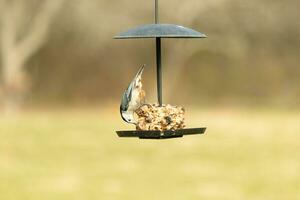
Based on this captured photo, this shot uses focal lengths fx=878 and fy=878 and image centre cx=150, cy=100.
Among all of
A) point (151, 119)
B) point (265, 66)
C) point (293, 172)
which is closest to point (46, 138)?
point (293, 172)

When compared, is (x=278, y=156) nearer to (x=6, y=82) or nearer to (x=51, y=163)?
(x=51, y=163)

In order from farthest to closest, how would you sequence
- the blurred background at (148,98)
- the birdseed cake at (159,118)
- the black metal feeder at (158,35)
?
the blurred background at (148,98), the birdseed cake at (159,118), the black metal feeder at (158,35)

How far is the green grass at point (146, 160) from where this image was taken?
1446cm

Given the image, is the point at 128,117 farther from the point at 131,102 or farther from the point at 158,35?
the point at 158,35

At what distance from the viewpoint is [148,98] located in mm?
Answer: 26922

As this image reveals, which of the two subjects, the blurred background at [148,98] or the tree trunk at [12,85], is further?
the tree trunk at [12,85]

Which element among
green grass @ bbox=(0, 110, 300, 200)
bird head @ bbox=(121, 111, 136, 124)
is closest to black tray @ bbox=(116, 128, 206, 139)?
bird head @ bbox=(121, 111, 136, 124)

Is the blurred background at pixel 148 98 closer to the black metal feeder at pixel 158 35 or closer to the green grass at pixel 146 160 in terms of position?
the green grass at pixel 146 160

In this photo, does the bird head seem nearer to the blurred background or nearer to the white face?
the white face

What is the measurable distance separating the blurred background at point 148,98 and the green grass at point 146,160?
1.5 inches

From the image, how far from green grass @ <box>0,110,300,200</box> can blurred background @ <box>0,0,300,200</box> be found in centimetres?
4

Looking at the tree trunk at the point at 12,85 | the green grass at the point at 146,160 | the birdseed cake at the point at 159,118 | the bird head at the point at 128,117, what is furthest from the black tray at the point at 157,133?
the tree trunk at the point at 12,85

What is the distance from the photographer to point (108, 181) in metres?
15.9

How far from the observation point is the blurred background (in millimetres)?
15883
